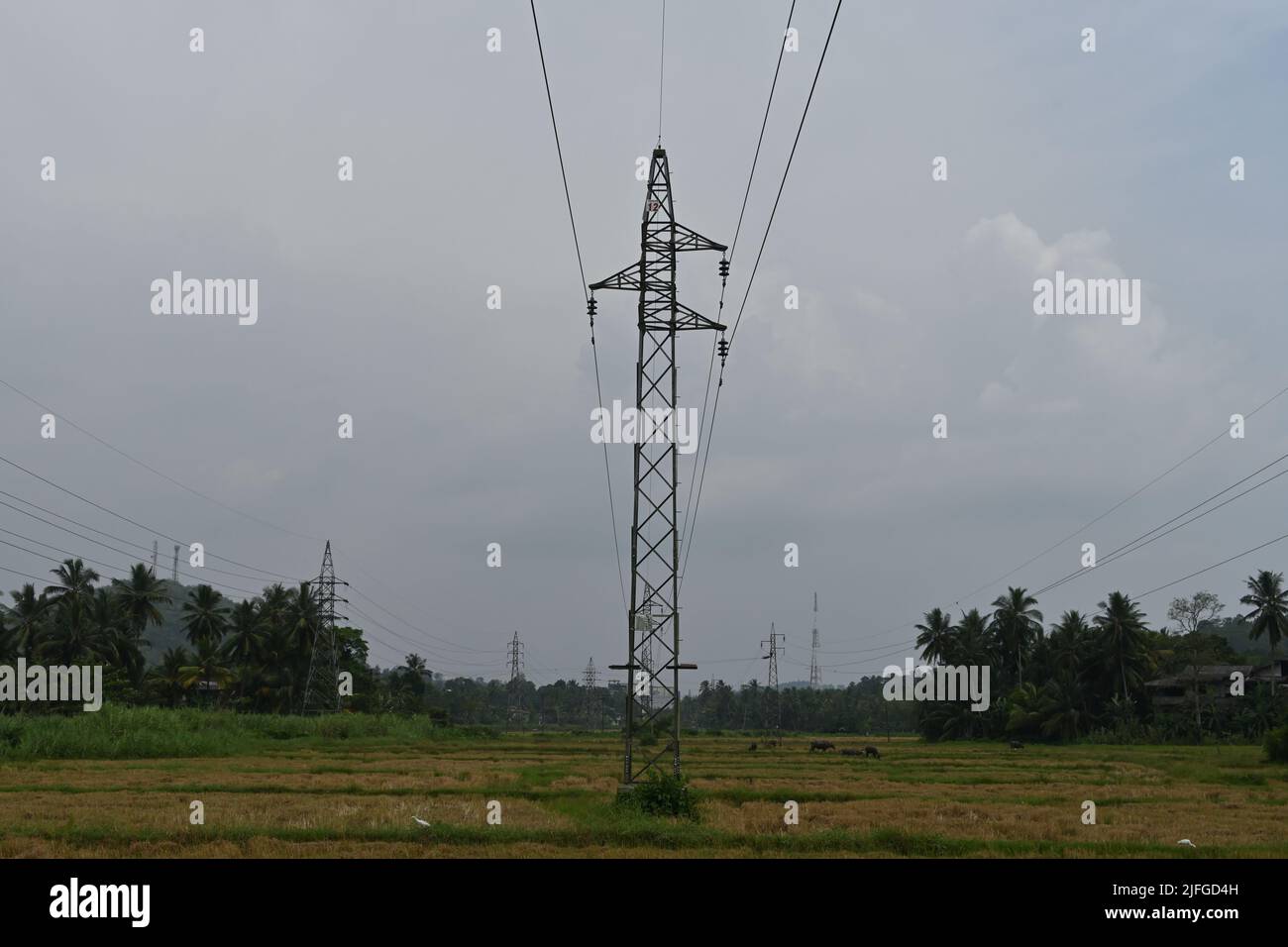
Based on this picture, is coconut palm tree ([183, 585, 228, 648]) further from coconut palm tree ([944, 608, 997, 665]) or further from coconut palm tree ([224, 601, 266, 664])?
coconut palm tree ([944, 608, 997, 665])

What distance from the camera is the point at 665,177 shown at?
30328mm

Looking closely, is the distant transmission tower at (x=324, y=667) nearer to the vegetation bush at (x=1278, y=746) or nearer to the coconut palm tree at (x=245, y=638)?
the coconut palm tree at (x=245, y=638)

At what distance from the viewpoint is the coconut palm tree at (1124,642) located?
325 ft

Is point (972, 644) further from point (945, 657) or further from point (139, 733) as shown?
point (139, 733)

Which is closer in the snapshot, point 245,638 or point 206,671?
point 206,671

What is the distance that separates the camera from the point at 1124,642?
99438 millimetres

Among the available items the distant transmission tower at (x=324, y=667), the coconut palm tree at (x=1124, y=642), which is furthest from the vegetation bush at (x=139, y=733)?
the coconut palm tree at (x=1124, y=642)

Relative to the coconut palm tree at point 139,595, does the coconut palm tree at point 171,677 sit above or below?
below

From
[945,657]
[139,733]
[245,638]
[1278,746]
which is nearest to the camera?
[1278,746]

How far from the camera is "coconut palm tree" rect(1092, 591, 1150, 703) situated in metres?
99.2

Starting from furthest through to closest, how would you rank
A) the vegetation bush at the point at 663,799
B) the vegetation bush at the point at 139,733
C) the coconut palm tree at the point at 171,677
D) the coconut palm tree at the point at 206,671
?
1. the coconut palm tree at the point at 171,677
2. the coconut palm tree at the point at 206,671
3. the vegetation bush at the point at 139,733
4. the vegetation bush at the point at 663,799

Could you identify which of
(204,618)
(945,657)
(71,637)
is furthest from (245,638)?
(945,657)

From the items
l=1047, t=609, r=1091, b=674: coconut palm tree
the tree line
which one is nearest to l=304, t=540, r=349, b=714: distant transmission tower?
the tree line

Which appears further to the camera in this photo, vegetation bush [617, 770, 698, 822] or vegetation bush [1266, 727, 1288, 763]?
vegetation bush [1266, 727, 1288, 763]
